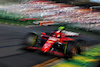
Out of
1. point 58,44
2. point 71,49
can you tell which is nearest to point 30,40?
point 58,44

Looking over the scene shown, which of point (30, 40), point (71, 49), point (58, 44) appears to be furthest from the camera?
point (30, 40)

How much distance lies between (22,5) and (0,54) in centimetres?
2122

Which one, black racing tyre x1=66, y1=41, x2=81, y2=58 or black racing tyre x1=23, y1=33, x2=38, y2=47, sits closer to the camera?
black racing tyre x1=66, y1=41, x2=81, y2=58

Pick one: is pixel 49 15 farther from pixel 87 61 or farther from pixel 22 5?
pixel 87 61

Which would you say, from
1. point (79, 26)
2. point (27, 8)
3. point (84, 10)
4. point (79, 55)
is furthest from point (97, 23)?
point (79, 55)

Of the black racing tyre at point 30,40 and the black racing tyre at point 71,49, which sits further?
the black racing tyre at point 30,40

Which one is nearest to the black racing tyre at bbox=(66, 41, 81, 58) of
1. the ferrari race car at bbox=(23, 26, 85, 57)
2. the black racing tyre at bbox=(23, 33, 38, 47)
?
the ferrari race car at bbox=(23, 26, 85, 57)

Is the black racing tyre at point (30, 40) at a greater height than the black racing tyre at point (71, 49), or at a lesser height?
greater

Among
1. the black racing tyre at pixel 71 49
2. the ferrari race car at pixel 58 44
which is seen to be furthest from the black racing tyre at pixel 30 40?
the black racing tyre at pixel 71 49

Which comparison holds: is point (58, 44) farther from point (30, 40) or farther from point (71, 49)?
point (30, 40)

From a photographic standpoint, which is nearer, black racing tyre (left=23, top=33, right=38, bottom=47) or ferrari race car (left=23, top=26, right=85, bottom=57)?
ferrari race car (left=23, top=26, right=85, bottom=57)

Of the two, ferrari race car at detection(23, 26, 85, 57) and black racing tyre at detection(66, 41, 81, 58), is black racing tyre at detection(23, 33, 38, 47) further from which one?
black racing tyre at detection(66, 41, 81, 58)

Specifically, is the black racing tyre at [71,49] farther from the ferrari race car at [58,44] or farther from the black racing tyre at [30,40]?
the black racing tyre at [30,40]

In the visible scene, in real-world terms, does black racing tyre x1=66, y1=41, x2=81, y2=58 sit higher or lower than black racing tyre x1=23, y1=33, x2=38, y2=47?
lower
